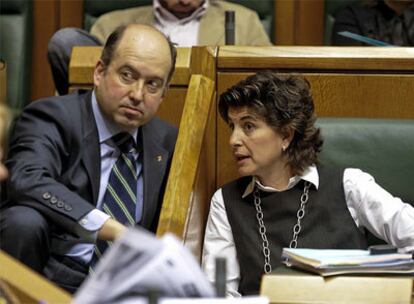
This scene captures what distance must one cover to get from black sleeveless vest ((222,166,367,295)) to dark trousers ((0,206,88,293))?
25cm

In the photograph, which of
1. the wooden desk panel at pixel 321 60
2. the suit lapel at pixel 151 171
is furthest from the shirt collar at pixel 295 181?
the wooden desk panel at pixel 321 60

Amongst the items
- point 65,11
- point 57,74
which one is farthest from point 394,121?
point 65,11

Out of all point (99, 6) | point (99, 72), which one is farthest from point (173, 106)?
point (99, 6)

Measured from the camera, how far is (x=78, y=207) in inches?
58.1

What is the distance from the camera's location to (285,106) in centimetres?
159

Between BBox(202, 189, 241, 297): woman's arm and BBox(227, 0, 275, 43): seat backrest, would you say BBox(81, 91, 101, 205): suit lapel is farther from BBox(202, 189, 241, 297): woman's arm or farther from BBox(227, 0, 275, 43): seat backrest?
BBox(227, 0, 275, 43): seat backrest

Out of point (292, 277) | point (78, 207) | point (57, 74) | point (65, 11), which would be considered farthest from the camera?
point (65, 11)

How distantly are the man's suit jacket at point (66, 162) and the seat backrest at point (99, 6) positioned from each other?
1014mm

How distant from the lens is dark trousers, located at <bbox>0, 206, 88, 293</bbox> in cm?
145

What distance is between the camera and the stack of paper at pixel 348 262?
4.02 ft

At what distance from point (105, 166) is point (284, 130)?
0.96ft

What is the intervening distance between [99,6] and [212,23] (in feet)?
1.21

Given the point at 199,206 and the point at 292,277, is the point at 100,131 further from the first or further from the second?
the point at 292,277

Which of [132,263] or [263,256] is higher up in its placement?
[132,263]
